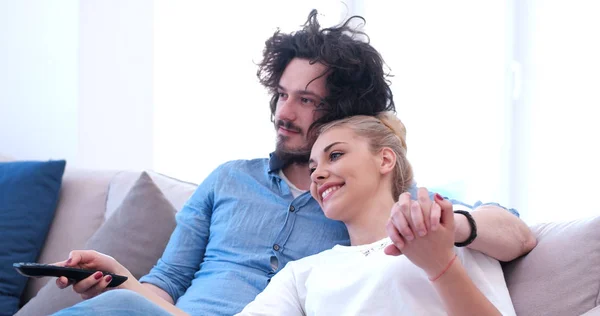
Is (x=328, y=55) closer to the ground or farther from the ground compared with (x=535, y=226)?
farther from the ground

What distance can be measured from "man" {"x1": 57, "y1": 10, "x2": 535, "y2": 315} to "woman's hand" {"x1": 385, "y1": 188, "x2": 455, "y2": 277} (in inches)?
27.4

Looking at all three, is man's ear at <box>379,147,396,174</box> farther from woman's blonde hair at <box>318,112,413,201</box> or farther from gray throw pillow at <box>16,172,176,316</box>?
gray throw pillow at <box>16,172,176,316</box>

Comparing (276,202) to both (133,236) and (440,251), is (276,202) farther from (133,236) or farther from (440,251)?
(440,251)

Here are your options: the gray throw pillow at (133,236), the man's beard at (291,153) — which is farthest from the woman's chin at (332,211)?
the gray throw pillow at (133,236)

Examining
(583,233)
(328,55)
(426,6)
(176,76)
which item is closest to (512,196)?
(426,6)

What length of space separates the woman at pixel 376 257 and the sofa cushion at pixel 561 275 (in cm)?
6

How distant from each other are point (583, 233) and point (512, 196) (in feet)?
8.98

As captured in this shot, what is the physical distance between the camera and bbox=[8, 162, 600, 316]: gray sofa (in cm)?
146

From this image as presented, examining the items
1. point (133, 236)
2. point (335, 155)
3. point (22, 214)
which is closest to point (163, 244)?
point (133, 236)

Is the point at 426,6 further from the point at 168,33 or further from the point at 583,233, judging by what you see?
the point at 583,233

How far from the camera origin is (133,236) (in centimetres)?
230

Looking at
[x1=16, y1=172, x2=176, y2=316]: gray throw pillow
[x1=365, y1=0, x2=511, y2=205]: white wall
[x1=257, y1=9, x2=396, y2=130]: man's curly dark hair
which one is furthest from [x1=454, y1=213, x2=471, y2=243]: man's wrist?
[x1=365, y1=0, x2=511, y2=205]: white wall

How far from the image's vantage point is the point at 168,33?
404 centimetres

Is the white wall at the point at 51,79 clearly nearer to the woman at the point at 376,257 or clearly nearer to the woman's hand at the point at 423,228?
the woman at the point at 376,257
